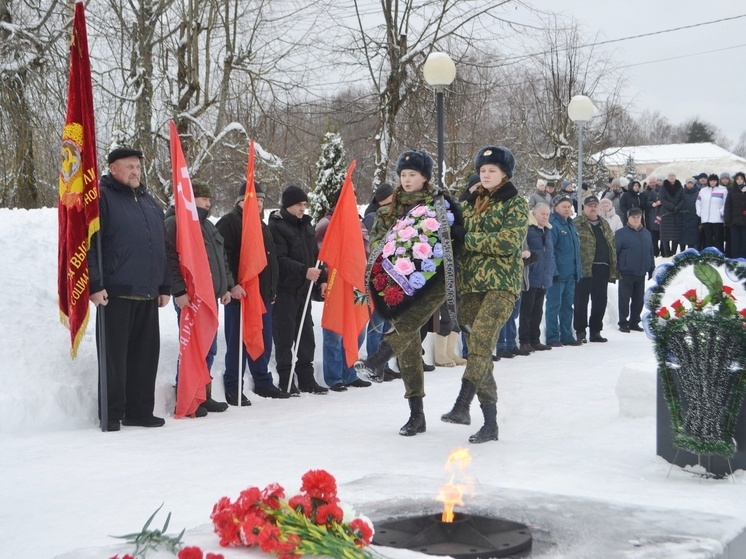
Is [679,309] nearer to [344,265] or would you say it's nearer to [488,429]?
[488,429]

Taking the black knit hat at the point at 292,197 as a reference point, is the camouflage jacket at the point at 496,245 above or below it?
below

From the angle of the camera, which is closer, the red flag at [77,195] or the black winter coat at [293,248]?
the red flag at [77,195]

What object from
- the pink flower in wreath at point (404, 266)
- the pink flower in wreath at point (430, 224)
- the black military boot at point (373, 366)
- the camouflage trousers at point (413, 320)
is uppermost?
the pink flower in wreath at point (430, 224)

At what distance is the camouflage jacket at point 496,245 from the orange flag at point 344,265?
2874 millimetres

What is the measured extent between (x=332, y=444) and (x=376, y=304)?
113 centimetres

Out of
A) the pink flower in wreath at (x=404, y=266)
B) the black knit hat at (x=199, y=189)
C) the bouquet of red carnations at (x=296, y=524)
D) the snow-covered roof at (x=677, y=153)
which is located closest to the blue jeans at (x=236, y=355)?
the black knit hat at (x=199, y=189)

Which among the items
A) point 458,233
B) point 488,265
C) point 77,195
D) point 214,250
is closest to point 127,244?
point 77,195

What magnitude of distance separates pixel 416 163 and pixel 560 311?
7.51 metres

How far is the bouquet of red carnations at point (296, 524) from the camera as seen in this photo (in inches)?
147

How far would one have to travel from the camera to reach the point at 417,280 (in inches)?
285

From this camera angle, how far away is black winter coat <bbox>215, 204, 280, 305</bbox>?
970 cm

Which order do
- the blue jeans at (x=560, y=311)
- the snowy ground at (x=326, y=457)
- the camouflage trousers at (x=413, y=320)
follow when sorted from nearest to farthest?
the snowy ground at (x=326, y=457) < the camouflage trousers at (x=413, y=320) < the blue jeans at (x=560, y=311)

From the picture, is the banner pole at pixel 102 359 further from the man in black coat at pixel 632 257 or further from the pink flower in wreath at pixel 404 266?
the man in black coat at pixel 632 257

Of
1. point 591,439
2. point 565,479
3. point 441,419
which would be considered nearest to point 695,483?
point 565,479
